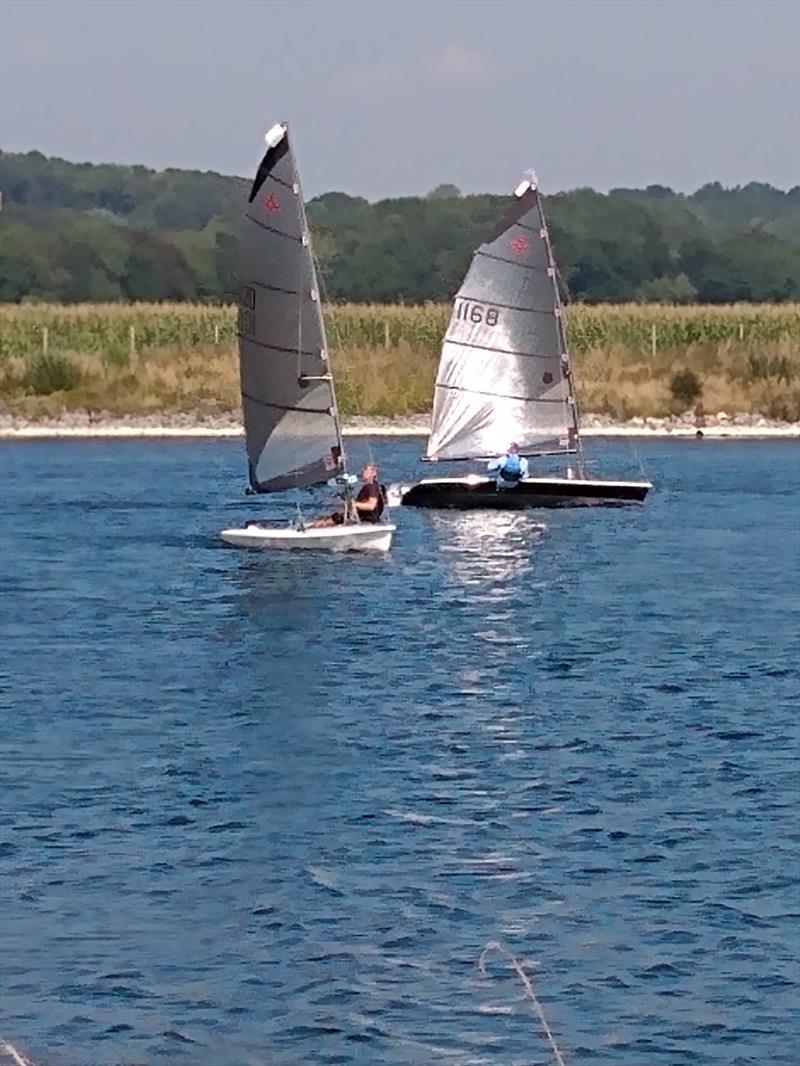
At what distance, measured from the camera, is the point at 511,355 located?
5294 cm

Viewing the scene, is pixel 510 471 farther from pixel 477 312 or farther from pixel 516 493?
pixel 477 312

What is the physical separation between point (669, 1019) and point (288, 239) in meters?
27.9

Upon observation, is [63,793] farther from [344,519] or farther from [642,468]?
[642,468]

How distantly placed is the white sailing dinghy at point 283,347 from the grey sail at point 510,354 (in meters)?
9.33

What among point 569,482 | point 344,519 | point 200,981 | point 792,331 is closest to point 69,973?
point 200,981

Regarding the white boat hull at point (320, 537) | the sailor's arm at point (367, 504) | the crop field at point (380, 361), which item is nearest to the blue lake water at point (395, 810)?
the white boat hull at point (320, 537)

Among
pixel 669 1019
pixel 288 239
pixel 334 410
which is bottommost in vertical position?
pixel 669 1019

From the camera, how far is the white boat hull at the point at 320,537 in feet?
134

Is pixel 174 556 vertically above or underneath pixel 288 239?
underneath

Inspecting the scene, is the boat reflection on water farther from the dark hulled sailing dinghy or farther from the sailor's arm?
the dark hulled sailing dinghy

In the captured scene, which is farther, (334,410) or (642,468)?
(642,468)

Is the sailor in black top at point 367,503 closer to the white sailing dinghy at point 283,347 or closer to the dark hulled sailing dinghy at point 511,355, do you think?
the white sailing dinghy at point 283,347

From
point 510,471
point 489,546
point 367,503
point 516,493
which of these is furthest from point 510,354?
point 367,503

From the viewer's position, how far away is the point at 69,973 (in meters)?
16.9
